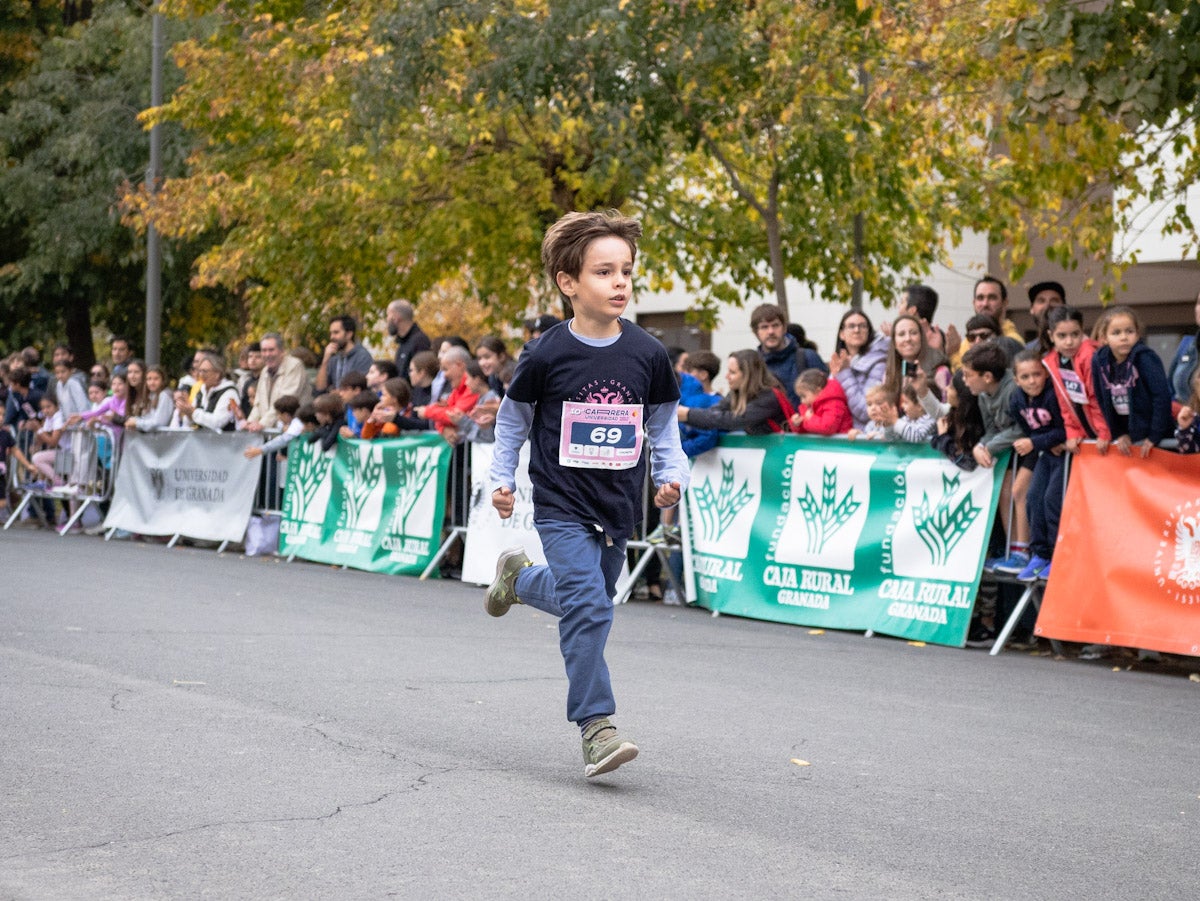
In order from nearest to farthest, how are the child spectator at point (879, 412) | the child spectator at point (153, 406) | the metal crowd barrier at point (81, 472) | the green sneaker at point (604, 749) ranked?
the green sneaker at point (604, 749) < the child spectator at point (879, 412) < the child spectator at point (153, 406) < the metal crowd barrier at point (81, 472)

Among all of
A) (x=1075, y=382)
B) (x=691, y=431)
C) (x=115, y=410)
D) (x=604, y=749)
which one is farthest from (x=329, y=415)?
(x=604, y=749)

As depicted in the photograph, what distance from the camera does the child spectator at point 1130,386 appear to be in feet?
31.7

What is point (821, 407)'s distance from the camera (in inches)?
467

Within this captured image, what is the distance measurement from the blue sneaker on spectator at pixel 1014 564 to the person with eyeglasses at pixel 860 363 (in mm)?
Answer: 1704

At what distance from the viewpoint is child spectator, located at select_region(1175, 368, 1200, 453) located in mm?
9414

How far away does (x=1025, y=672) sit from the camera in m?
9.44

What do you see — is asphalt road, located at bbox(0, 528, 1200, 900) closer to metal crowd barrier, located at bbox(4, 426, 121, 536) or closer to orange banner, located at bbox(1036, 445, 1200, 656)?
orange banner, located at bbox(1036, 445, 1200, 656)

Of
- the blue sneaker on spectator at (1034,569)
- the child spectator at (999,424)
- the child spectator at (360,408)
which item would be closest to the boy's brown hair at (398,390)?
the child spectator at (360,408)

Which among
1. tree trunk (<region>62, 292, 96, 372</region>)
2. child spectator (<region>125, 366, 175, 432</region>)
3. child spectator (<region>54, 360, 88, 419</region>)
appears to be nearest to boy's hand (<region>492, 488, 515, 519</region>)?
child spectator (<region>125, 366, 175, 432</region>)

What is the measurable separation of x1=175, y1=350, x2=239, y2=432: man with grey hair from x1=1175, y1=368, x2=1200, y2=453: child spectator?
1026 cm

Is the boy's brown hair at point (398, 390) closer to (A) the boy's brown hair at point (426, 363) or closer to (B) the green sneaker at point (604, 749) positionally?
(A) the boy's brown hair at point (426, 363)

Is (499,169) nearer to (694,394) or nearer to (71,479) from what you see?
(71,479)

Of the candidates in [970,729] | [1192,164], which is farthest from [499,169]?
[970,729]

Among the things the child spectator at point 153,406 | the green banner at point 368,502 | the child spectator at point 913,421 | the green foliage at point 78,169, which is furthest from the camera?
the green foliage at point 78,169
